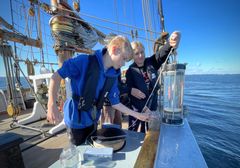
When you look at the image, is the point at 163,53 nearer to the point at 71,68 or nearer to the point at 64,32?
the point at 71,68

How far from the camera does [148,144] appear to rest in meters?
0.78

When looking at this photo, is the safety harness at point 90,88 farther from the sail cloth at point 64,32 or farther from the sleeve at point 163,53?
the sail cloth at point 64,32

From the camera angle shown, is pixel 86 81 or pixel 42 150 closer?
pixel 86 81

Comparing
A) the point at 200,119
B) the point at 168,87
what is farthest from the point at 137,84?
the point at 200,119

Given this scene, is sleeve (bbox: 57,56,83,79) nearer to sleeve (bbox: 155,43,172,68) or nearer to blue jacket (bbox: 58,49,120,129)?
blue jacket (bbox: 58,49,120,129)

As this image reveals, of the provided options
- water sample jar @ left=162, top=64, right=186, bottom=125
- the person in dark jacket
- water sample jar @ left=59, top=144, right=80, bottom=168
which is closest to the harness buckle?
water sample jar @ left=59, top=144, right=80, bottom=168

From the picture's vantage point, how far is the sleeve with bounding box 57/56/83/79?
98 centimetres

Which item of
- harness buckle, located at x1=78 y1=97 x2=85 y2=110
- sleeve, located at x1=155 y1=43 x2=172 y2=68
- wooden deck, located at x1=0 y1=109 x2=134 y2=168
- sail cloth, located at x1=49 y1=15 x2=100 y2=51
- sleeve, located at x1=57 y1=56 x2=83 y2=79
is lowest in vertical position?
wooden deck, located at x1=0 y1=109 x2=134 y2=168

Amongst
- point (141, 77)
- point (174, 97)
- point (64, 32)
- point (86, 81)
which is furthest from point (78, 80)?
point (64, 32)

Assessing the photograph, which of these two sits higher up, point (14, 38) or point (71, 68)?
point (14, 38)

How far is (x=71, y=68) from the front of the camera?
1008mm

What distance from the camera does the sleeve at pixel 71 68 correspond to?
0.98 m

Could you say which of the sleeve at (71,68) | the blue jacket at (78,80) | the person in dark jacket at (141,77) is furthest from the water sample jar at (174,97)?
the sleeve at (71,68)

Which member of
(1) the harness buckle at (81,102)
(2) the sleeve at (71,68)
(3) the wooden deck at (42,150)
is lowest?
(3) the wooden deck at (42,150)
